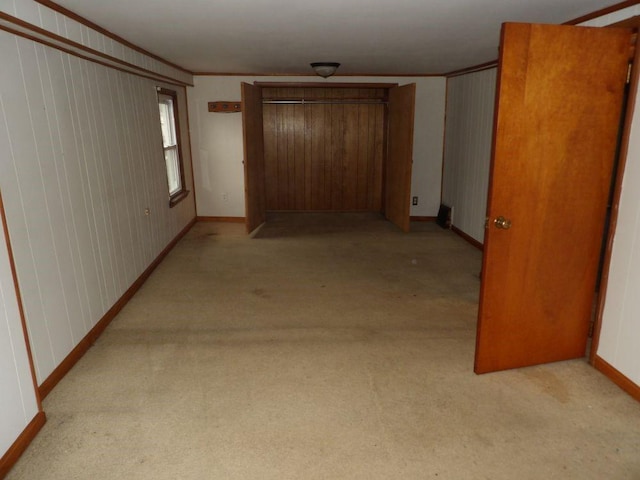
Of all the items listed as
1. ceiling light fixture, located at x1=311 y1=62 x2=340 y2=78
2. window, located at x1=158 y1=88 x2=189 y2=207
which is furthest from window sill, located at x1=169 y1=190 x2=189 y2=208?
ceiling light fixture, located at x1=311 y1=62 x2=340 y2=78

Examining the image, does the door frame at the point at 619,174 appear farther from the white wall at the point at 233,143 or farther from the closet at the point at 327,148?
the white wall at the point at 233,143

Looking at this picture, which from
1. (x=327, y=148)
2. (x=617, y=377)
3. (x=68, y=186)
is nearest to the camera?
(x=617, y=377)

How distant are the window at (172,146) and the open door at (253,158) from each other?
0.86 meters

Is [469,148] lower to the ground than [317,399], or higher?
higher

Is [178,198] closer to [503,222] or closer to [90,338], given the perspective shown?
[90,338]

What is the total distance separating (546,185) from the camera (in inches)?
93.1

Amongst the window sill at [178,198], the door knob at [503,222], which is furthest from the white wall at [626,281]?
the window sill at [178,198]

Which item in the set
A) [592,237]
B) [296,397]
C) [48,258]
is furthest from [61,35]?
[592,237]

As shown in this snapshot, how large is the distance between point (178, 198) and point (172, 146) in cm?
67

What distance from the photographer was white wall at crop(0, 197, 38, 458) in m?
1.93

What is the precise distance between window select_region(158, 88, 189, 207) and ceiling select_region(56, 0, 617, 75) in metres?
0.92

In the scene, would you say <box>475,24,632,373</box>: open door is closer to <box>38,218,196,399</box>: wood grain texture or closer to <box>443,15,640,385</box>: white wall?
<box>443,15,640,385</box>: white wall

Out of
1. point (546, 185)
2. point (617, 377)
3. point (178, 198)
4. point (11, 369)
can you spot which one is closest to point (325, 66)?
point (178, 198)

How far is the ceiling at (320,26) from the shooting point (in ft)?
8.18
